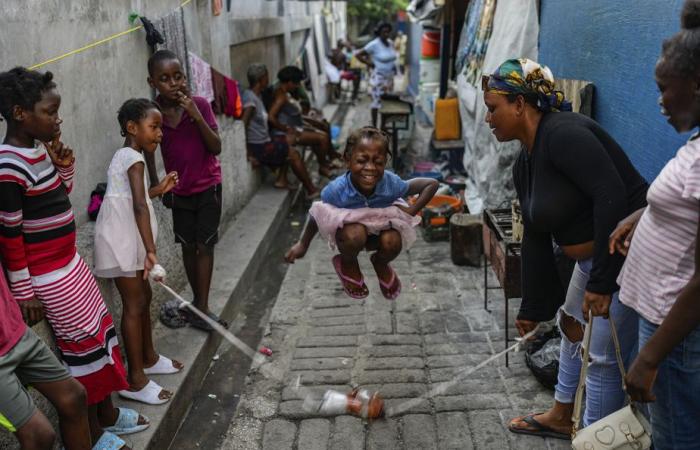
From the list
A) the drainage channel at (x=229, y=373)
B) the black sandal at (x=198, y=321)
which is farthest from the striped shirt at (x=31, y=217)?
the black sandal at (x=198, y=321)

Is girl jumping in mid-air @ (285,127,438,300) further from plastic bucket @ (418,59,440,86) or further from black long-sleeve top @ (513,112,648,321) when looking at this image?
plastic bucket @ (418,59,440,86)

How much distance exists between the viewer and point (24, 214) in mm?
2939

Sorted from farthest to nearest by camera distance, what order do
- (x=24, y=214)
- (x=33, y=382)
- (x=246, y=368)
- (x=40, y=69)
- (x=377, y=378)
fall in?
1. (x=246, y=368)
2. (x=377, y=378)
3. (x=40, y=69)
4. (x=24, y=214)
5. (x=33, y=382)

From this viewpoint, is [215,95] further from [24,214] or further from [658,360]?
[658,360]

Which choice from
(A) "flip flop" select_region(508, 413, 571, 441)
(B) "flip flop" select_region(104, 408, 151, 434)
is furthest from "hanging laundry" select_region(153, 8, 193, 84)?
(A) "flip flop" select_region(508, 413, 571, 441)

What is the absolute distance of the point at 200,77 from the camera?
6348mm

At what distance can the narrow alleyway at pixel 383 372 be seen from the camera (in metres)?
3.84

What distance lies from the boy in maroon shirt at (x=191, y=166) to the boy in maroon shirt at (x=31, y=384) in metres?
1.86

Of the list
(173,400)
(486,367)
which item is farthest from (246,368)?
(486,367)

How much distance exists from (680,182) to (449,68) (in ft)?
32.9

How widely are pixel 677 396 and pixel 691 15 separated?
1.34 m

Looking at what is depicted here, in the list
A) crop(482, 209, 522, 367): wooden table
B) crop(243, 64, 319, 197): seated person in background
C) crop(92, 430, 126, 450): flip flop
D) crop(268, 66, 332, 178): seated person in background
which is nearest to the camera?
crop(92, 430, 126, 450): flip flop

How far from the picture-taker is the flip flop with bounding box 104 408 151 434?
3.58 meters

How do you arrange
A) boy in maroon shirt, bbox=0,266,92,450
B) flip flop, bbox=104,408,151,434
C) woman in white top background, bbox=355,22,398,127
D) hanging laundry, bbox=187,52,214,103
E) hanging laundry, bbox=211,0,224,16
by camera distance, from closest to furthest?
boy in maroon shirt, bbox=0,266,92,450 → flip flop, bbox=104,408,151,434 → hanging laundry, bbox=187,52,214,103 → hanging laundry, bbox=211,0,224,16 → woman in white top background, bbox=355,22,398,127
